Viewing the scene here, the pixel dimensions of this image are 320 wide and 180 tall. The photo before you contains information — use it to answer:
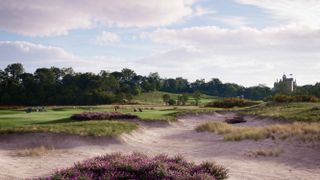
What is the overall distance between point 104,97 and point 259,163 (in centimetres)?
6590

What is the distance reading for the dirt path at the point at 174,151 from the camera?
1611 centimetres

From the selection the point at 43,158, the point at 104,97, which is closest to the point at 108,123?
the point at 43,158

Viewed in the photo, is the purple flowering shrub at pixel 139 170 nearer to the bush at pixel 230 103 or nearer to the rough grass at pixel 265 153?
the rough grass at pixel 265 153

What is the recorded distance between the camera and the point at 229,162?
1827 centimetres

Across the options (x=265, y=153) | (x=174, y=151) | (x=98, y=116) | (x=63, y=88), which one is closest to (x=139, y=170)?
(x=265, y=153)

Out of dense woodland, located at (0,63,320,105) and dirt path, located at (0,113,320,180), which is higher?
dense woodland, located at (0,63,320,105)

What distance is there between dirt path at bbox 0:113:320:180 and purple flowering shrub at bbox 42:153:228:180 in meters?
2.60

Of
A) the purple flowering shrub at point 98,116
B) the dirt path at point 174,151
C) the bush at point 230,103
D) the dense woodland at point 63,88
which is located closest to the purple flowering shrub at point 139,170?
the dirt path at point 174,151

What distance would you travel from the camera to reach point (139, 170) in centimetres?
1188

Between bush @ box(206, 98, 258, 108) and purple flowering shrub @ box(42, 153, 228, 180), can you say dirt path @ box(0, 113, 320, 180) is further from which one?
bush @ box(206, 98, 258, 108)

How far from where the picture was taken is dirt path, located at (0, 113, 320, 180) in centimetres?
1611

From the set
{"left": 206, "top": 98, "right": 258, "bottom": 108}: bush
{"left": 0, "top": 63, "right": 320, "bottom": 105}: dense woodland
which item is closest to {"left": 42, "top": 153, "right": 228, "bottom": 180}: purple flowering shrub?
{"left": 206, "top": 98, "right": 258, "bottom": 108}: bush

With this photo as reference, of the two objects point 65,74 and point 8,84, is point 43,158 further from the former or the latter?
point 65,74

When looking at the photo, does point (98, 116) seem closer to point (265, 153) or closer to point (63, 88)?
point (265, 153)
